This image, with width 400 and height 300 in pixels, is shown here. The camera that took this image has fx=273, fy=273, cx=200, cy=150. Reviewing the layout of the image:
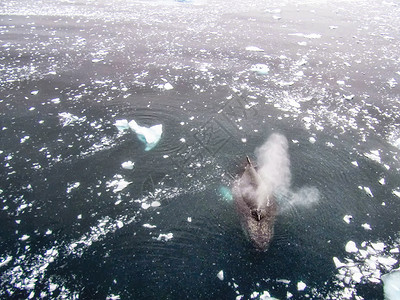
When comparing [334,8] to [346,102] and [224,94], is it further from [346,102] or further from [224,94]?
[224,94]

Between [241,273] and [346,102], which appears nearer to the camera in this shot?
[241,273]

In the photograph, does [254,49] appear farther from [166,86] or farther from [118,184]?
[118,184]

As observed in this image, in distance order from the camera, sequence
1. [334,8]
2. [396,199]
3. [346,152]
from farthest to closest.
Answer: [334,8], [346,152], [396,199]

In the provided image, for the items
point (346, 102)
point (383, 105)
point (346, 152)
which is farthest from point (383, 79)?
point (346, 152)

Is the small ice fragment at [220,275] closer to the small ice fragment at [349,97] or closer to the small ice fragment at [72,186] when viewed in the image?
the small ice fragment at [72,186]

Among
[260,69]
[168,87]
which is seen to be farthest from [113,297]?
[260,69]

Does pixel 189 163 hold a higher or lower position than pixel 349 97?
lower
